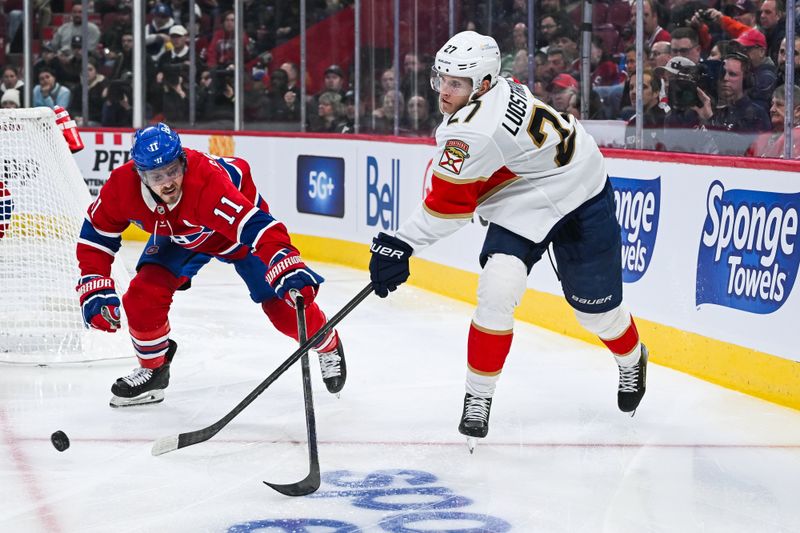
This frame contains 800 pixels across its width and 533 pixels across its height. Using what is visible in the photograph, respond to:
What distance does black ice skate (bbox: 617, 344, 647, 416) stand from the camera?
Answer: 352cm

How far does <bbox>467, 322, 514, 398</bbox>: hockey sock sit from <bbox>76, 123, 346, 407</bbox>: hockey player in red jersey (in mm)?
456

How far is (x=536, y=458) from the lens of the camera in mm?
3117

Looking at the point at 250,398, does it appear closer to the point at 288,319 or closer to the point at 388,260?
the point at 388,260

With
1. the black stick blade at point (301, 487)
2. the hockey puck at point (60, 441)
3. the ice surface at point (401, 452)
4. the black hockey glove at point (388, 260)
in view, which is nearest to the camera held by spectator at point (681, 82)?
the ice surface at point (401, 452)

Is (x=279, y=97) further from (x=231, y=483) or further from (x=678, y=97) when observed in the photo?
(x=231, y=483)

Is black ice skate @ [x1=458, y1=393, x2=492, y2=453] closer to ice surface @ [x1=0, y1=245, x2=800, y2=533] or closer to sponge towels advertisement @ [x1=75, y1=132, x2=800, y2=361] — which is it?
ice surface @ [x1=0, y1=245, x2=800, y2=533]

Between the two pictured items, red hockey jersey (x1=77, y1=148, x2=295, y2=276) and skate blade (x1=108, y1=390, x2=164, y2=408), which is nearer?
red hockey jersey (x1=77, y1=148, x2=295, y2=276)

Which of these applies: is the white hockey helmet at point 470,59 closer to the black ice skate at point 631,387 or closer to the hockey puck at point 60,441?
the black ice skate at point 631,387

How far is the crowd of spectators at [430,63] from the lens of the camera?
431 centimetres

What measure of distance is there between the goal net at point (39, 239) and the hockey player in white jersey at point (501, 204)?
173 cm

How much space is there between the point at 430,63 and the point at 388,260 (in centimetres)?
384

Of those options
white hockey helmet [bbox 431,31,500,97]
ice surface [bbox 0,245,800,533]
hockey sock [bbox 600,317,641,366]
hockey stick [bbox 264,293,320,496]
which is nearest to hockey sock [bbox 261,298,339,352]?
ice surface [bbox 0,245,800,533]

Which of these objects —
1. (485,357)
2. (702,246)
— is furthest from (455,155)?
(702,246)

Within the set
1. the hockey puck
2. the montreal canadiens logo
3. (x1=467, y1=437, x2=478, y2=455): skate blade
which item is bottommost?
(x1=467, y1=437, x2=478, y2=455): skate blade
